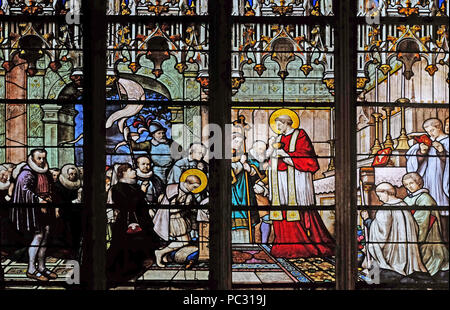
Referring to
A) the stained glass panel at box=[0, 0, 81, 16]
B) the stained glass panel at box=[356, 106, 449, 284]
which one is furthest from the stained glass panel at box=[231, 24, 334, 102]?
the stained glass panel at box=[0, 0, 81, 16]

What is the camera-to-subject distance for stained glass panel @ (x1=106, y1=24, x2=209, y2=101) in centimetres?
365

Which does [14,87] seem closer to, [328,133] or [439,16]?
[328,133]

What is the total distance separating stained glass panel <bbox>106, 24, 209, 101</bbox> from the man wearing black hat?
0.27 meters

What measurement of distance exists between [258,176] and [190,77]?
A: 82cm

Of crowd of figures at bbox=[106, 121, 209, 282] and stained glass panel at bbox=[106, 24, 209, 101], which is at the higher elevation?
stained glass panel at bbox=[106, 24, 209, 101]

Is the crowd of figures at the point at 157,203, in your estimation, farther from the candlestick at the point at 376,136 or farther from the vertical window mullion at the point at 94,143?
the candlestick at the point at 376,136

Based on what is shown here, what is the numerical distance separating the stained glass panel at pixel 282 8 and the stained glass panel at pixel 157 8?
0.26 metres

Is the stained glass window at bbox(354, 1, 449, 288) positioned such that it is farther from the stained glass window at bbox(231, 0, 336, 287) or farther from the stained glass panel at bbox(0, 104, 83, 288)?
the stained glass panel at bbox(0, 104, 83, 288)

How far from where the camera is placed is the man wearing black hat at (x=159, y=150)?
11.8ft

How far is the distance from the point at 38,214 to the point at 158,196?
0.80m

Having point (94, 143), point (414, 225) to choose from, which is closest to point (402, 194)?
point (414, 225)

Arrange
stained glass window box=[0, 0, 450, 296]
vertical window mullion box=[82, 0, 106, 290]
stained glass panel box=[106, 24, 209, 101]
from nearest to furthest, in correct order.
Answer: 1. vertical window mullion box=[82, 0, 106, 290]
2. stained glass window box=[0, 0, 450, 296]
3. stained glass panel box=[106, 24, 209, 101]

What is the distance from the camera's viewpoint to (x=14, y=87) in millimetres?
3643
